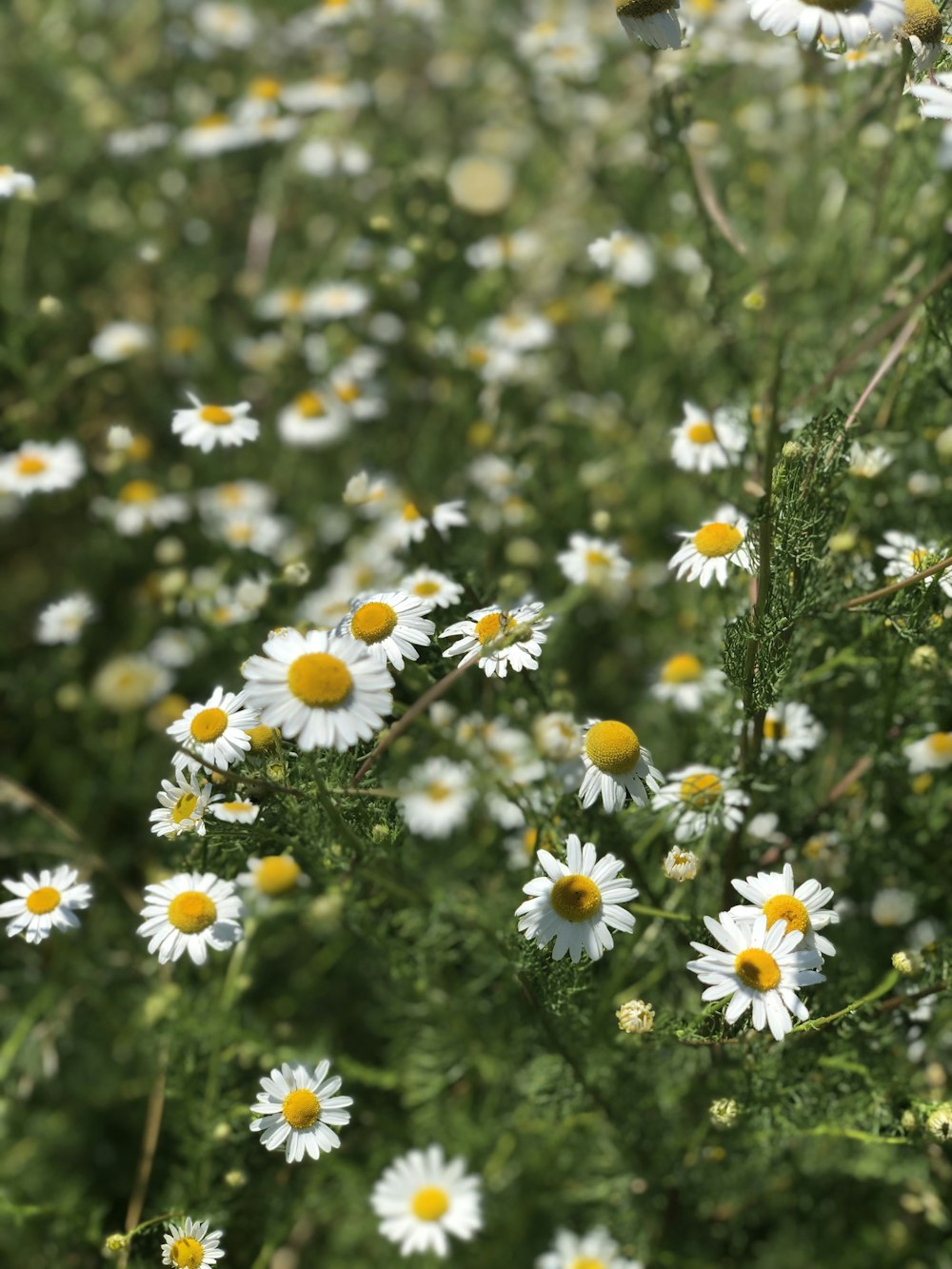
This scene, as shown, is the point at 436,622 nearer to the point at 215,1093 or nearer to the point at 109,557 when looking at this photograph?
the point at 215,1093

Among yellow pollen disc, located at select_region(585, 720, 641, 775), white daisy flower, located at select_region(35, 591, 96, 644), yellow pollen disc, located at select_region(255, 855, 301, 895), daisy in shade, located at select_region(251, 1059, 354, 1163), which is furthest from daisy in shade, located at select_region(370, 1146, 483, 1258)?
white daisy flower, located at select_region(35, 591, 96, 644)

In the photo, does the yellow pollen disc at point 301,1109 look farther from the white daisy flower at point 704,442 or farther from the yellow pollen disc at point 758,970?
the white daisy flower at point 704,442

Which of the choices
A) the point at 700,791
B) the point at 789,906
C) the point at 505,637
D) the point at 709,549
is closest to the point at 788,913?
the point at 789,906

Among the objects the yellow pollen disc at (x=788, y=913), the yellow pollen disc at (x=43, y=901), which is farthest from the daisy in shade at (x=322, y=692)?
the yellow pollen disc at (x=43, y=901)

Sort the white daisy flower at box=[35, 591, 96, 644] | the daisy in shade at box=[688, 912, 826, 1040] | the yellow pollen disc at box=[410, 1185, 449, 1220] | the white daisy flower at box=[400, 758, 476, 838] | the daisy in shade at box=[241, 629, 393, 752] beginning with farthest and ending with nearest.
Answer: the white daisy flower at box=[35, 591, 96, 644] → the white daisy flower at box=[400, 758, 476, 838] → the yellow pollen disc at box=[410, 1185, 449, 1220] → the daisy in shade at box=[688, 912, 826, 1040] → the daisy in shade at box=[241, 629, 393, 752]

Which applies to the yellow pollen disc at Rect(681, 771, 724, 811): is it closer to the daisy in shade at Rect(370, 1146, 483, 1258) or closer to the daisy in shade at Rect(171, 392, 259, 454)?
the daisy in shade at Rect(370, 1146, 483, 1258)
